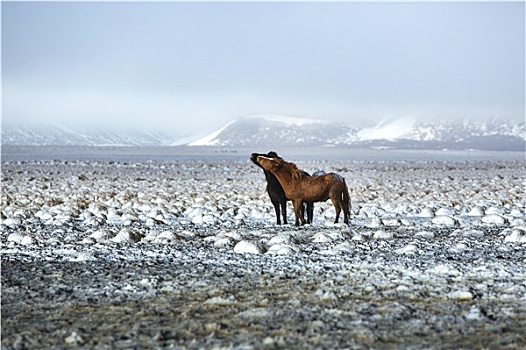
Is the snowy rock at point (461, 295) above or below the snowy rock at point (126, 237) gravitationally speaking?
below

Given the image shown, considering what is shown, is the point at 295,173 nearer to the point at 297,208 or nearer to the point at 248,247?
the point at 297,208

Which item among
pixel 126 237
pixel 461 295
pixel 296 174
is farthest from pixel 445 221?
pixel 461 295

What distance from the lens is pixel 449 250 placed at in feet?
22.3

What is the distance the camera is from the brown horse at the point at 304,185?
9.41 metres

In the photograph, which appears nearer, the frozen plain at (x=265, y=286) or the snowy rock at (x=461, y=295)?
the frozen plain at (x=265, y=286)

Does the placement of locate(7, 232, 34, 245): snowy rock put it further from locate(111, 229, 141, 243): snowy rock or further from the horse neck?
the horse neck

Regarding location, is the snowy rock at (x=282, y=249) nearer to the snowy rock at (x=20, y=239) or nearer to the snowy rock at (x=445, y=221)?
the snowy rock at (x=20, y=239)

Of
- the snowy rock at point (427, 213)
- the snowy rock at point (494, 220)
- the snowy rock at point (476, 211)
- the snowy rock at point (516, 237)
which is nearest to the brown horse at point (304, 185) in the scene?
the snowy rock at point (427, 213)

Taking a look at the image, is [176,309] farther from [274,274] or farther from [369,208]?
[369,208]

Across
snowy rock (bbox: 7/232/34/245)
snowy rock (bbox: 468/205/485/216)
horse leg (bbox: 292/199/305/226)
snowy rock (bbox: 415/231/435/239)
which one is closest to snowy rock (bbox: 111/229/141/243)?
snowy rock (bbox: 7/232/34/245)

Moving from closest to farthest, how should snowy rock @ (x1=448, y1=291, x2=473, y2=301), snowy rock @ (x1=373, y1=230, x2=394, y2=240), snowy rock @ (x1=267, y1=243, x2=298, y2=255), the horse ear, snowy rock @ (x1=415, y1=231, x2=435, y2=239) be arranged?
snowy rock @ (x1=448, y1=291, x2=473, y2=301)
snowy rock @ (x1=267, y1=243, x2=298, y2=255)
snowy rock @ (x1=373, y1=230, x2=394, y2=240)
snowy rock @ (x1=415, y1=231, x2=435, y2=239)
the horse ear

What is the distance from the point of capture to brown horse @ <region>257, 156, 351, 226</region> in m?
9.41

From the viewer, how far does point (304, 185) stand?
31.0 feet

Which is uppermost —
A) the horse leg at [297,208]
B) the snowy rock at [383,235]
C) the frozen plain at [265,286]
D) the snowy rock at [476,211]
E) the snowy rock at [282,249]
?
the horse leg at [297,208]
